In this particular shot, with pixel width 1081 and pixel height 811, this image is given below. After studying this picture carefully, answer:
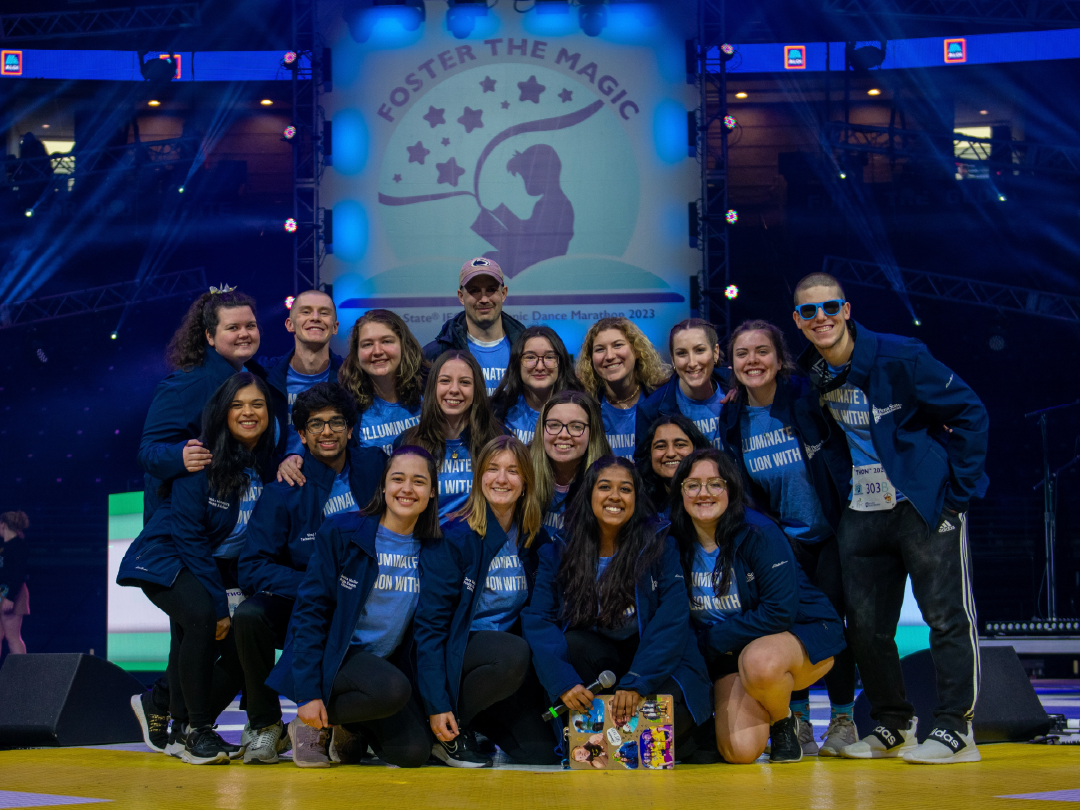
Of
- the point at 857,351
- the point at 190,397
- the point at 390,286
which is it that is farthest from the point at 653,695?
the point at 390,286

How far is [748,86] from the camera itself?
9.88 m

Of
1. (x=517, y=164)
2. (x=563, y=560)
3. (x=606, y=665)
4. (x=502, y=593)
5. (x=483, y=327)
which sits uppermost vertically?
(x=517, y=164)

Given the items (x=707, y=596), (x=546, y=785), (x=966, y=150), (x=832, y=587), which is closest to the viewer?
(x=546, y=785)

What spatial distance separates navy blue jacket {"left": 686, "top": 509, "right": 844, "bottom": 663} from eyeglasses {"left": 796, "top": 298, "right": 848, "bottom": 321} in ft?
2.23

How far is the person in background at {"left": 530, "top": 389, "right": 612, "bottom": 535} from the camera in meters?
3.60

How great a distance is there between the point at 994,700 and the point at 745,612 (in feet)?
4.02

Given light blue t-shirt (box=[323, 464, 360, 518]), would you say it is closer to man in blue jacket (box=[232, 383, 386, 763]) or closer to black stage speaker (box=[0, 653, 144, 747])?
man in blue jacket (box=[232, 383, 386, 763])

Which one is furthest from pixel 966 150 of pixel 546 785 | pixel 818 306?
pixel 546 785

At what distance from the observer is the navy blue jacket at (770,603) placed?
330 cm

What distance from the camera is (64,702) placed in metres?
4.04

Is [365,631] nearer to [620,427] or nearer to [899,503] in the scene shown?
[620,427]

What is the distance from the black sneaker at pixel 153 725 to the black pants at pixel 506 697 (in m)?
1.20

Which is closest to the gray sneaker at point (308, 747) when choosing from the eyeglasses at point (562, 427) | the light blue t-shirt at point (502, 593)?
the light blue t-shirt at point (502, 593)

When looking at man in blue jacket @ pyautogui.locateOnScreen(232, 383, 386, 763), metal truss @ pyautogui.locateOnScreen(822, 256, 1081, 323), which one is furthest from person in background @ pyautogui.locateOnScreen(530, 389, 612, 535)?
metal truss @ pyautogui.locateOnScreen(822, 256, 1081, 323)
